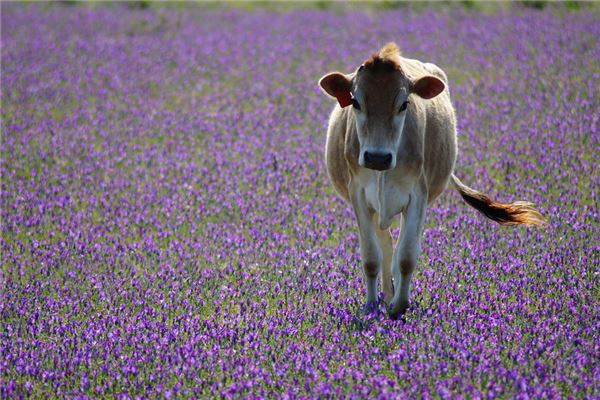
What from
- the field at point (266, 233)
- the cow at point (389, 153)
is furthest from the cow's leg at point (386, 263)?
the field at point (266, 233)

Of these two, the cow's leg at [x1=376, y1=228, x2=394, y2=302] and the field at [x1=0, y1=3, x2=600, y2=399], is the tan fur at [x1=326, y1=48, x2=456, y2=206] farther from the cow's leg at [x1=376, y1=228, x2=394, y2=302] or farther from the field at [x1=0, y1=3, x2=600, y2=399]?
the field at [x1=0, y1=3, x2=600, y2=399]

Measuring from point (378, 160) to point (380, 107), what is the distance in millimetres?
365

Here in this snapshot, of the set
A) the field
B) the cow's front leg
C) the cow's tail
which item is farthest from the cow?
the cow's tail

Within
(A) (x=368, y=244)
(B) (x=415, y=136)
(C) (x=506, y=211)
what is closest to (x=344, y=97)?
(B) (x=415, y=136)

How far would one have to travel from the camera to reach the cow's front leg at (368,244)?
244 inches

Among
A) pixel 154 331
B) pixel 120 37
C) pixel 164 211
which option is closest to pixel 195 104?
pixel 164 211

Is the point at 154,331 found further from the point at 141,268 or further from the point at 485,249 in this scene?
the point at 485,249

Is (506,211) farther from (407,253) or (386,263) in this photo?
(407,253)

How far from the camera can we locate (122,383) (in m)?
5.13

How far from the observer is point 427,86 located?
19.2ft

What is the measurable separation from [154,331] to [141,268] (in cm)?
157

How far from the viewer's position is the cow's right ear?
19.3 feet

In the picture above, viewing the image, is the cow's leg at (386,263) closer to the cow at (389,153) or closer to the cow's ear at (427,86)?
the cow at (389,153)

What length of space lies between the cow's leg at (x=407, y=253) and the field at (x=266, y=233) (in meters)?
0.15
